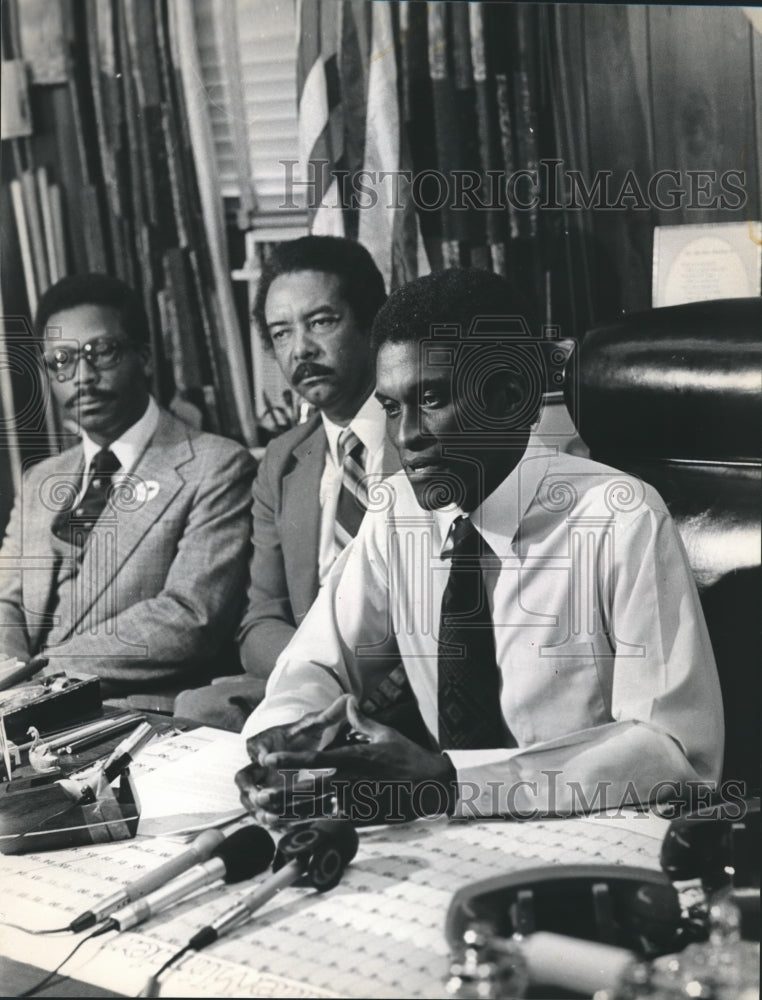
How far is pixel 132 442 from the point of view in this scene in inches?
56.9

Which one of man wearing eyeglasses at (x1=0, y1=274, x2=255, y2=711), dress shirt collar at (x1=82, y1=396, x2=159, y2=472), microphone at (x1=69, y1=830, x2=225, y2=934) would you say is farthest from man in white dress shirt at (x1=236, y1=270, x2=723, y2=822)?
dress shirt collar at (x1=82, y1=396, x2=159, y2=472)

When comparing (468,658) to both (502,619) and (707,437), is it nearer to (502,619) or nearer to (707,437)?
(502,619)

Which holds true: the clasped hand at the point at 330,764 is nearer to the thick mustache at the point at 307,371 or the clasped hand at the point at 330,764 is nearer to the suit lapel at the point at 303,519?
the suit lapel at the point at 303,519

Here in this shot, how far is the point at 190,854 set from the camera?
120cm

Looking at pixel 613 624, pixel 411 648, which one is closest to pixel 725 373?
pixel 613 624

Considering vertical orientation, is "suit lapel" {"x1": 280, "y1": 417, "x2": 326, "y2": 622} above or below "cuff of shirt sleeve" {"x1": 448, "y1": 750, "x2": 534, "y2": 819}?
above

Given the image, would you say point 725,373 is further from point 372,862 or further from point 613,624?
point 372,862

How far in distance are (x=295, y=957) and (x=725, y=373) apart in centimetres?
87

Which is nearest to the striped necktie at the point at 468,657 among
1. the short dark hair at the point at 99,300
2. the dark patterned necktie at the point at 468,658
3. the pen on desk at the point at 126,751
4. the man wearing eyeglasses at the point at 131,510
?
the dark patterned necktie at the point at 468,658

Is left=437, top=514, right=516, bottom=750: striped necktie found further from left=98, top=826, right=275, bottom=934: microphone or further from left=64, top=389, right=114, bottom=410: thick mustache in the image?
left=64, top=389, right=114, bottom=410: thick mustache

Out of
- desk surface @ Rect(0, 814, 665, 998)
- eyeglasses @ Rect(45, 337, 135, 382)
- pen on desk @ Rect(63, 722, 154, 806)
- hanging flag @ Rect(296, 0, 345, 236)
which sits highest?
hanging flag @ Rect(296, 0, 345, 236)

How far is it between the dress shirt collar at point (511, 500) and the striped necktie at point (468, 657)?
0.05 ft

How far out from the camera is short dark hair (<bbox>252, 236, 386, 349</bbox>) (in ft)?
4.39

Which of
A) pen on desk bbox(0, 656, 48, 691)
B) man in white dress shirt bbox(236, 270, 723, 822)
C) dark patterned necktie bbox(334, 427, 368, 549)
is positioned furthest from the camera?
pen on desk bbox(0, 656, 48, 691)
